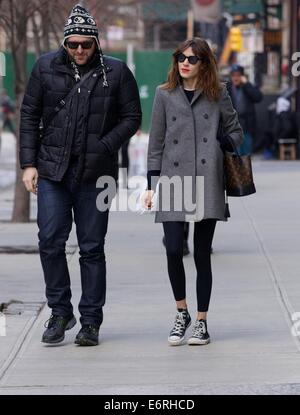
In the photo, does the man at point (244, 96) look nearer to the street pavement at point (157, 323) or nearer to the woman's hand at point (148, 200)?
the street pavement at point (157, 323)

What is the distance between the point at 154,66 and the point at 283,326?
29.6m

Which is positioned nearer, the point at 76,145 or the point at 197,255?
the point at 76,145

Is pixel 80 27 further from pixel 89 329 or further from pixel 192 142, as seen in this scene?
pixel 89 329

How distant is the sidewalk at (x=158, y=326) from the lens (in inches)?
279

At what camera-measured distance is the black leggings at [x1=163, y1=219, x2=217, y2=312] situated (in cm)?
802

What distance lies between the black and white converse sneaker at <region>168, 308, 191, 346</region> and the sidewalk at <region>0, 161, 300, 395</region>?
0.06m

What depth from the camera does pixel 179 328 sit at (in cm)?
811

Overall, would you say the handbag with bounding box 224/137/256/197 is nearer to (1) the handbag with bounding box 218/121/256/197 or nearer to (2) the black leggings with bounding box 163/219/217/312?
(1) the handbag with bounding box 218/121/256/197

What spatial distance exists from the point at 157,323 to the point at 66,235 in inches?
45.1

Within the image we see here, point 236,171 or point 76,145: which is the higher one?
point 76,145

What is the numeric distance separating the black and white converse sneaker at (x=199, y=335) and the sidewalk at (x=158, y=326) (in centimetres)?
6

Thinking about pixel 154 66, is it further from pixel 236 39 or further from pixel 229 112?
pixel 229 112

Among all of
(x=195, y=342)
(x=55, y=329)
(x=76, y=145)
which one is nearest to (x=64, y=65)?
(x=76, y=145)

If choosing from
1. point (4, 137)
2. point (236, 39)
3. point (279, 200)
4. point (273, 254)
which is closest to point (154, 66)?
point (236, 39)
